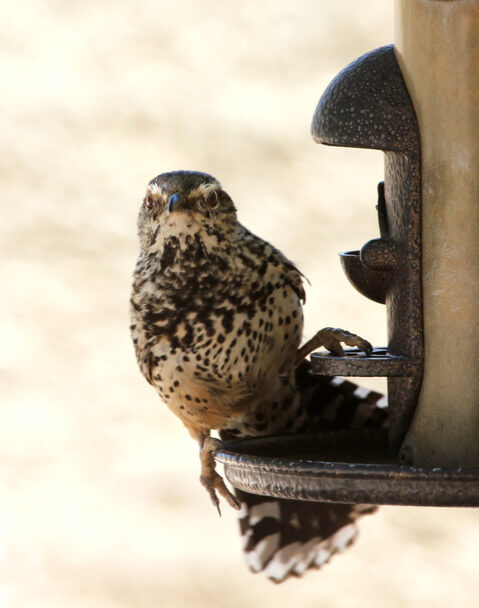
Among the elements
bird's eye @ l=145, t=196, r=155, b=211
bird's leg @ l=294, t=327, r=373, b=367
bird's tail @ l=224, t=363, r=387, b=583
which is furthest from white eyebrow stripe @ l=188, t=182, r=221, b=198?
bird's tail @ l=224, t=363, r=387, b=583

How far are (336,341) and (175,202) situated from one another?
0.59 meters

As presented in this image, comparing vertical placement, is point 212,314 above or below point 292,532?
above

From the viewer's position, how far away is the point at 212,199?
306cm

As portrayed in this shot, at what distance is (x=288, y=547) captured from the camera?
3.71 metres

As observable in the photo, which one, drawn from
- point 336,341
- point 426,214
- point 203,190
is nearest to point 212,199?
point 203,190

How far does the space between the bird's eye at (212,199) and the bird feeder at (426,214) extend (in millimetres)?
666

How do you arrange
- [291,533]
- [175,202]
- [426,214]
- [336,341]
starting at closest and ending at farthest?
1. [426,214]
2. [336,341]
3. [175,202]
4. [291,533]

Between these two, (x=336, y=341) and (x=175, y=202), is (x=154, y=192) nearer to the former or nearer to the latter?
(x=175, y=202)

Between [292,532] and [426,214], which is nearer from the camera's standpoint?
[426,214]

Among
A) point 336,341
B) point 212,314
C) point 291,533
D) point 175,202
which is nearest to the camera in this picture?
point 336,341

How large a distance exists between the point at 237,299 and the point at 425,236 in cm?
75

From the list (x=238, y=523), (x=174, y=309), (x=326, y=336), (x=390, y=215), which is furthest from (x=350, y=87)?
(x=238, y=523)

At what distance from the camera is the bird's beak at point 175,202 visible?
290 centimetres

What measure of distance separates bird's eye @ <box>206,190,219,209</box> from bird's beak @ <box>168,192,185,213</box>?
11 cm
